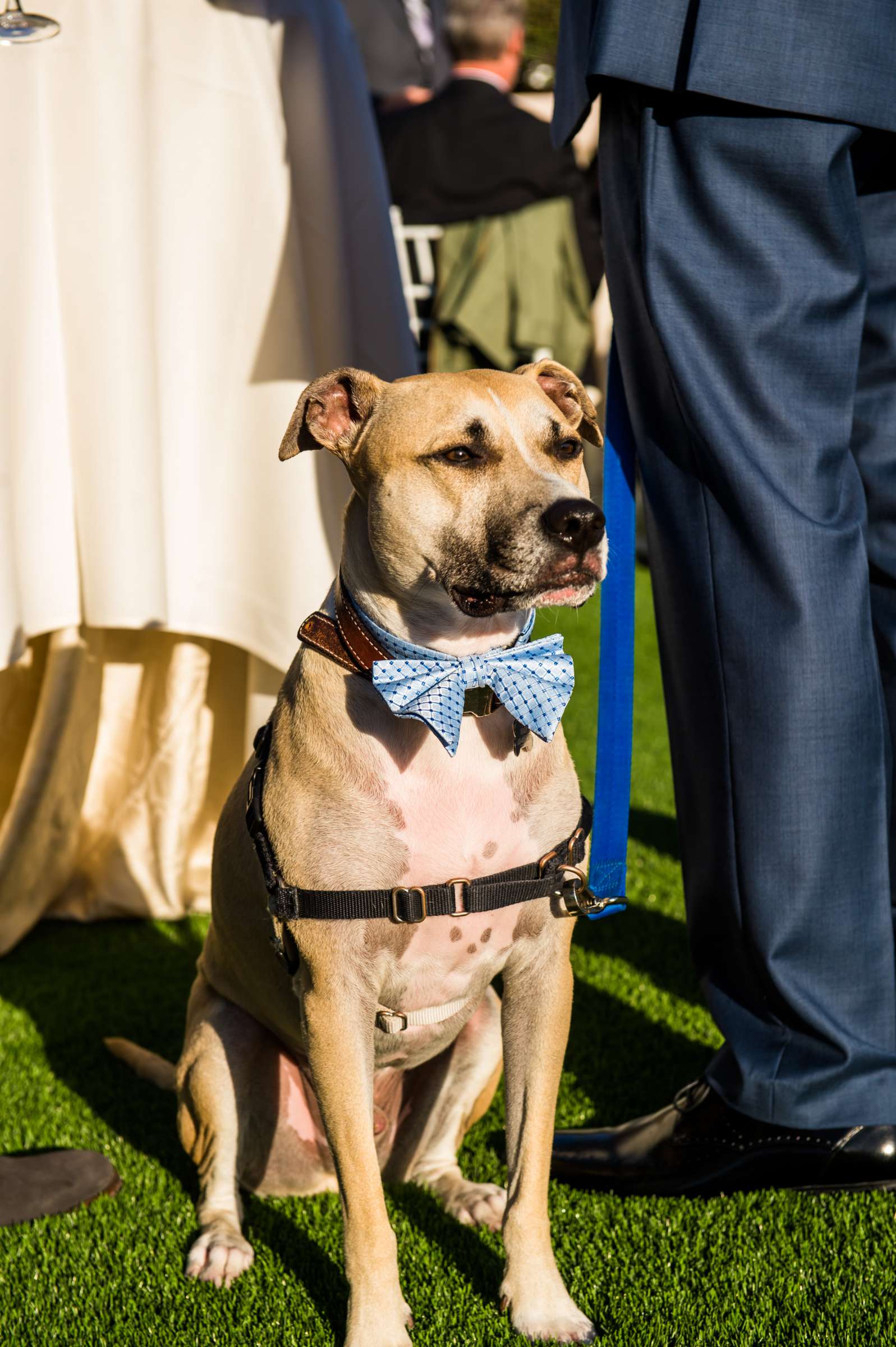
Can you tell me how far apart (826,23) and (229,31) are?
5.33 feet

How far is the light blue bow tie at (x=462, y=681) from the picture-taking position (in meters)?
1.70

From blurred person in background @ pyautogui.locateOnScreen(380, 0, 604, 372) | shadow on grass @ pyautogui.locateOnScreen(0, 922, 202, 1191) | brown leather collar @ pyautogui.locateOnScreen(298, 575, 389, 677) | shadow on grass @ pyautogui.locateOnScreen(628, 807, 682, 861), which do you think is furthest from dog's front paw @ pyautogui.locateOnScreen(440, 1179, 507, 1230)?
blurred person in background @ pyautogui.locateOnScreen(380, 0, 604, 372)

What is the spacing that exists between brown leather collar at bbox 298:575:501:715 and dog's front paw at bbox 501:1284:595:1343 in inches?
31.8

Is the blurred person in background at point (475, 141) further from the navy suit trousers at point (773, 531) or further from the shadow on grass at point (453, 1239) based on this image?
the shadow on grass at point (453, 1239)

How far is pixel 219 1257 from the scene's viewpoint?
1.92 meters

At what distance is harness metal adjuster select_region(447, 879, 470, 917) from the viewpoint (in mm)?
1757

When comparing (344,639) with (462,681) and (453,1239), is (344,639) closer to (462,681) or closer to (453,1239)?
(462,681)

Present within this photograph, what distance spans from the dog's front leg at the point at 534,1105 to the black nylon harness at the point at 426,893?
7 centimetres

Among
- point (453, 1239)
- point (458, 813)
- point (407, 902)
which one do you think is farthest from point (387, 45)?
point (453, 1239)

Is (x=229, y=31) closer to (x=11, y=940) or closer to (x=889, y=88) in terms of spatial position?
(x=889, y=88)

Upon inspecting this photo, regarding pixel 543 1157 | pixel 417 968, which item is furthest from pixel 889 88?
pixel 543 1157

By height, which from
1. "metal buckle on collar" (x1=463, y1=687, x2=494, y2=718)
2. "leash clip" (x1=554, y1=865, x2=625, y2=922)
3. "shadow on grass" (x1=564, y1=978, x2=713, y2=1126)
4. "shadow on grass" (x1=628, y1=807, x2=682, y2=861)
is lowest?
"shadow on grass" (x1=628, y1=807, x2=682, y2=861)

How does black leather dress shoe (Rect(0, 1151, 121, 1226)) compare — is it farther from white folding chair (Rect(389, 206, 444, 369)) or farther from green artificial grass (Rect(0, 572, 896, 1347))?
white folding chair (Rect(389, 206, 444, 369))

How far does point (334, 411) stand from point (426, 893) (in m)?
0.77
